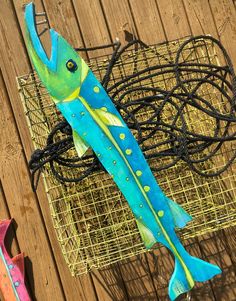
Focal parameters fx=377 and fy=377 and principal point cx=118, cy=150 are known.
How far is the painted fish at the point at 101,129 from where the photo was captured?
665 mm

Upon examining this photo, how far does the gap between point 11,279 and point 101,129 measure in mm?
560

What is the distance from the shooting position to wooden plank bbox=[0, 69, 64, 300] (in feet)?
3.51

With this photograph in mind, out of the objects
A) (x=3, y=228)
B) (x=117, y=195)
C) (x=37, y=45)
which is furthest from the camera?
(x=3, y=228)

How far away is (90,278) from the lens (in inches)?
42.1

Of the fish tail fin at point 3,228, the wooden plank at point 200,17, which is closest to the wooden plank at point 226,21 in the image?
the wooden plank at point 200,17

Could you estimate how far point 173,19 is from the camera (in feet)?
3.68

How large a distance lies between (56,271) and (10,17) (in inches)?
29.1

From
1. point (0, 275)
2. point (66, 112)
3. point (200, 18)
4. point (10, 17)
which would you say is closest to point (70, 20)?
point (10, 17)

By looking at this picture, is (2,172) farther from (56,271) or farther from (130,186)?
(130,186)

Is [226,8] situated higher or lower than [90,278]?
higher

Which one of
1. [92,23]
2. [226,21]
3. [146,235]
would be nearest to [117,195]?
[146,235]

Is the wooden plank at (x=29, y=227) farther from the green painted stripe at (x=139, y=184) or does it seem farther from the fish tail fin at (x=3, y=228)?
the green painted stripe at (x=139, y=184)

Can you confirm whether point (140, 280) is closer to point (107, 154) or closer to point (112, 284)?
point (112, 284)

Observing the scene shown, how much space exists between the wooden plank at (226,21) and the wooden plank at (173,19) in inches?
3.8
